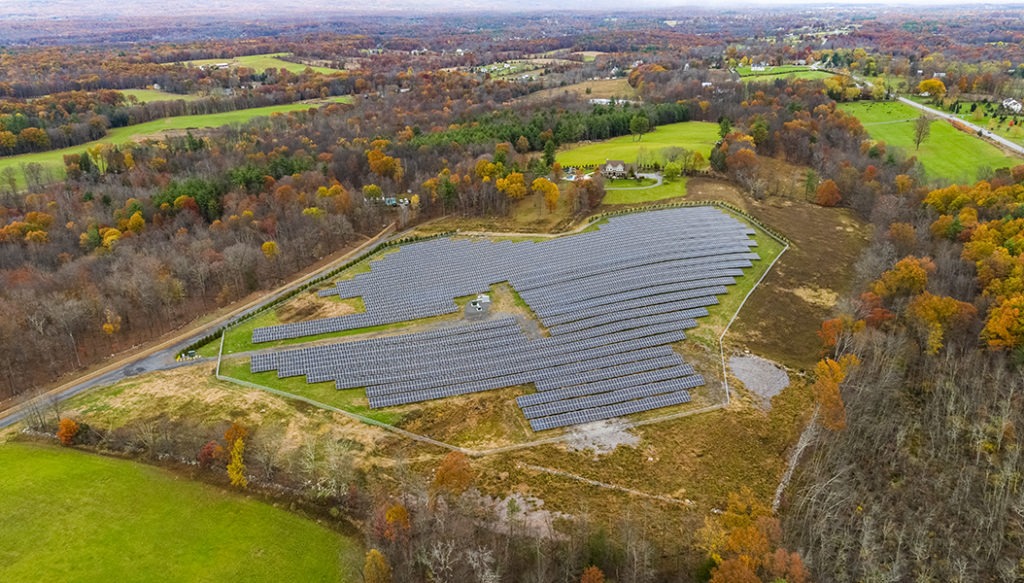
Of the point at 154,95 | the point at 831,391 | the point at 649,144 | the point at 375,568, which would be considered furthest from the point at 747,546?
the point at 154,95

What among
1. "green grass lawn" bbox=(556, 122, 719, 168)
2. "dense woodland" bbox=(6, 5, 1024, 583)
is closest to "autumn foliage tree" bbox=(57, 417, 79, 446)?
"dense woodland" bbox=(6, 5, 1024, 583)

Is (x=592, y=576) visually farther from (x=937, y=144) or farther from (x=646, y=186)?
(x=937, y=144)

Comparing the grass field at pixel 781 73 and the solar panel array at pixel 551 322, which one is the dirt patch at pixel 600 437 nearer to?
the solar panel array at pixel 551 322

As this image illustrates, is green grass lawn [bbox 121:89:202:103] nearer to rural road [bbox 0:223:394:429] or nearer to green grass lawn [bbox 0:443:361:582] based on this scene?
rural road [bbox 0:223:394:429]

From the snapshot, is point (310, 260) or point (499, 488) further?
point (310, 260)

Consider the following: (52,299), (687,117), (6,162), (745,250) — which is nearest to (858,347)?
(745,250)

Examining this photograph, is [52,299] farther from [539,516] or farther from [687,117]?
[687,117]
